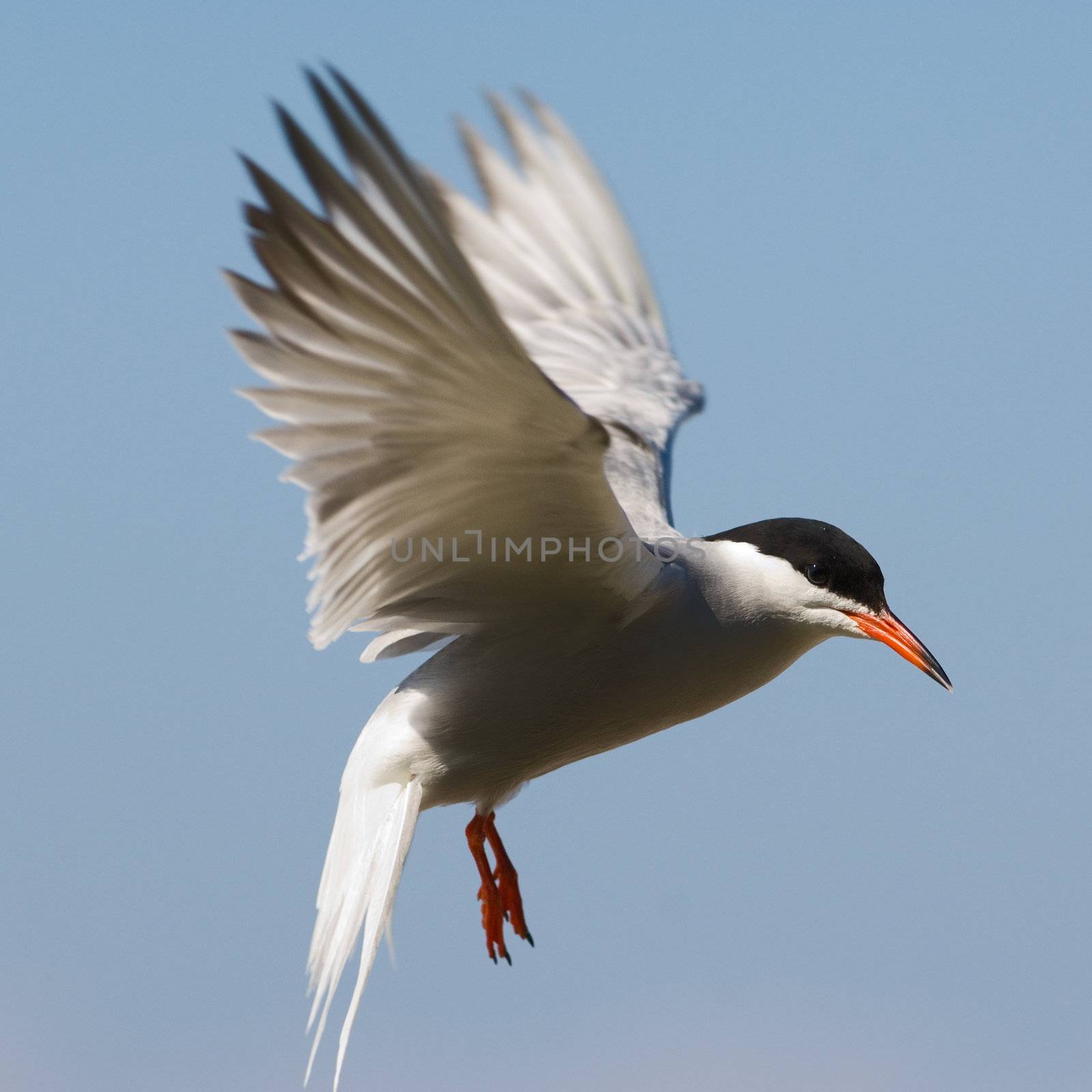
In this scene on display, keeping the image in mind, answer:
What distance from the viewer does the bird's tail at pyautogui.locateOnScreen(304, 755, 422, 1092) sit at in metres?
4.32

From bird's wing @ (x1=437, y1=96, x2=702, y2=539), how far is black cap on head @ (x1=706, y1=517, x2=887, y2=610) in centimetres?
105

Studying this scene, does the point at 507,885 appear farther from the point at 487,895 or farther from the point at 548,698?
the point at 548,698

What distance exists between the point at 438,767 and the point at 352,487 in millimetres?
1105

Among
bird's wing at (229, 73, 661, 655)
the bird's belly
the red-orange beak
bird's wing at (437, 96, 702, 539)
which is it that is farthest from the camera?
bird's wing at (437, 96, 702, 539)

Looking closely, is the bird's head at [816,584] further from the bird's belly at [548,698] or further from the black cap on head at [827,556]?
the bird's belly at [548,698]

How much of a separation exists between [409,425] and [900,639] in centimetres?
167

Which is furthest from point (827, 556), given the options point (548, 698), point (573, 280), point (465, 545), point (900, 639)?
point (573, 280)

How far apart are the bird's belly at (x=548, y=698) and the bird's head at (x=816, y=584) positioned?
0.12 metres

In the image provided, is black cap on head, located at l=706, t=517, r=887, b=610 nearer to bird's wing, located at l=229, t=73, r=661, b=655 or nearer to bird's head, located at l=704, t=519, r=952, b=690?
bird's head, located at l=704, t=519, r=952, b=690

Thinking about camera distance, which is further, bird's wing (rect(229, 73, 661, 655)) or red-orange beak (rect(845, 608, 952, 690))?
red-orange beak (rect(845, 608, 952, 690))

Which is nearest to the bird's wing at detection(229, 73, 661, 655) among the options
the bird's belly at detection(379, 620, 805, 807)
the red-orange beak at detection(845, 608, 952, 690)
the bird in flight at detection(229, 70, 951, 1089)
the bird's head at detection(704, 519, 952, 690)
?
the bird in flight at detection(229, 70, 951, 1089)

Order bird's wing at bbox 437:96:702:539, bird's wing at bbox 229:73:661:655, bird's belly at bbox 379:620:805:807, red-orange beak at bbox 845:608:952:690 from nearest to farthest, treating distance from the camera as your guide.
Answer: bird's wing at bbox 229:73:661:655, bird's belly at bbox 379:620:805:807, red-orange beak at bbox 845:608:952:690, bird's wing at bbox 437:96:702:539

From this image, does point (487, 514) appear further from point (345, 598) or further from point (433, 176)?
point (433, 176)

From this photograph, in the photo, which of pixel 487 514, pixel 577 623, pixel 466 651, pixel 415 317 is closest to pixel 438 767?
pixel 466 651
